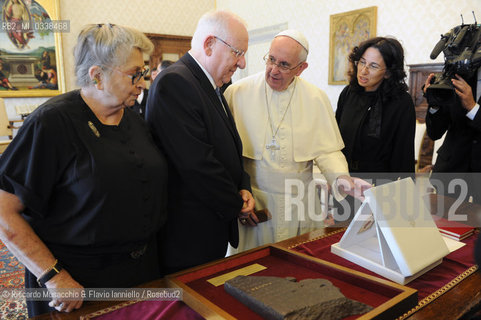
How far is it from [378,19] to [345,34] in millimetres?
582

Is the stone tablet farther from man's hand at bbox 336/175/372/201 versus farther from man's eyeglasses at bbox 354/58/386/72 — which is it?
man's eyeglasses at bbox 354/58/386/72

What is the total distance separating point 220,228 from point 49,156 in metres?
0.85

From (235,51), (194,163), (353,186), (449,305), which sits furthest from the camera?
(353,186)

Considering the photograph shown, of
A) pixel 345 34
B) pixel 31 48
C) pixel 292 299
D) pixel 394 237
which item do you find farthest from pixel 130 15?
pixel 292 299

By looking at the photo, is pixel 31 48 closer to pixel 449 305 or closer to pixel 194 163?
pixel 194 163

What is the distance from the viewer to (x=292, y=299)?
3.56ft

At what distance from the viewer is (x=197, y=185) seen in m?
1.65

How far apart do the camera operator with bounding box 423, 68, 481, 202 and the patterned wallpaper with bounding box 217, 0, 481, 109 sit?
8.67ft

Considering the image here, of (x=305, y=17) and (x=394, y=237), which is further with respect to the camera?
(x=305, y=17)

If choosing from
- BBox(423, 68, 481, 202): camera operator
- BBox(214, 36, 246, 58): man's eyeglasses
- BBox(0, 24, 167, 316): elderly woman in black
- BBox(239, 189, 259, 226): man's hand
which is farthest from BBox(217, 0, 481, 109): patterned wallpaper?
BBox(0, 24, 167, 316): elderly woman in black

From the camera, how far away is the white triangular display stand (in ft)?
4.52

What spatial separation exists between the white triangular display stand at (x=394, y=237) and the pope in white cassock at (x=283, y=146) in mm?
599

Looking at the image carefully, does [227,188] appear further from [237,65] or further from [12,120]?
[12,120]

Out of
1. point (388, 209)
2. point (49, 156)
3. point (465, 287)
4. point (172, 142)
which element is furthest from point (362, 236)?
point (49, 156)
